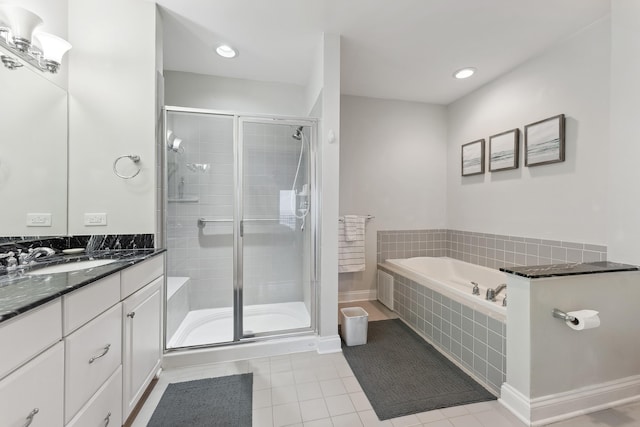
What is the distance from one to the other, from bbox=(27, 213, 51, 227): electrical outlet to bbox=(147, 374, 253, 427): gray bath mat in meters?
1.31

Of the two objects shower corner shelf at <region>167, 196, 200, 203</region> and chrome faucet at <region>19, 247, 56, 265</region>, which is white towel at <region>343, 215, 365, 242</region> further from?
chrome faucet at <region>19, 247, 56, 265</region>

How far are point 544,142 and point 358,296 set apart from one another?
2.52m

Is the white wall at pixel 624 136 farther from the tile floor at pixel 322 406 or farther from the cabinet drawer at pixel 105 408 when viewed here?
the cabinet drawer at pixel 105 408

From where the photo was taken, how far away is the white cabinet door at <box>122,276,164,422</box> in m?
1.32

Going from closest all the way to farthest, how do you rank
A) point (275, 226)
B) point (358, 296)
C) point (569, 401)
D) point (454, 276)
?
point (569, 401) → point (275, 226) → point (454, 276) → point (358, 296)

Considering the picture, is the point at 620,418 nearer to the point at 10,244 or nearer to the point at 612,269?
the point at 612,269

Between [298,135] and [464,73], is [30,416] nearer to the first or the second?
[298,135]

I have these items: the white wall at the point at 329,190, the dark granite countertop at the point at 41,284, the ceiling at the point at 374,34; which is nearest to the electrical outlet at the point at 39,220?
the dark granite countertop at the point at 41,284

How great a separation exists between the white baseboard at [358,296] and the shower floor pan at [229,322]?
89 cm

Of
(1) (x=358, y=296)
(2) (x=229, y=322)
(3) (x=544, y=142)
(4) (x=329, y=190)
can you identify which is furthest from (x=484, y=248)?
(2) (x=229, y=322)

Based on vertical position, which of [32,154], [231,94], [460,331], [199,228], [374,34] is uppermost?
[374,34]

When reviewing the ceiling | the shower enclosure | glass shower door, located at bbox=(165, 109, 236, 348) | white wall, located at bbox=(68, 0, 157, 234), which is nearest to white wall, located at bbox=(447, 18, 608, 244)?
the ceiling

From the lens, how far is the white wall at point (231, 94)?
2713 millimetres

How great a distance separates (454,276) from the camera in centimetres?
315
